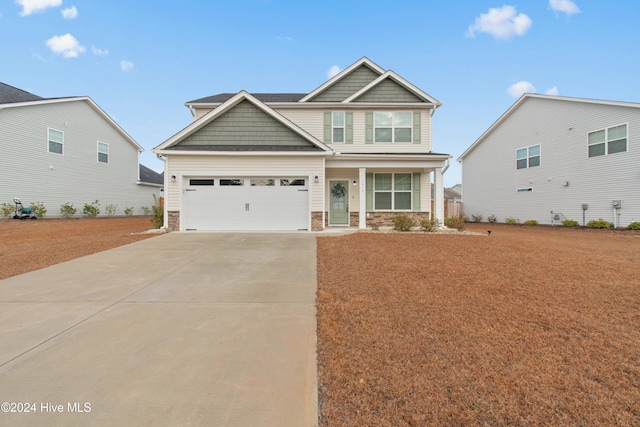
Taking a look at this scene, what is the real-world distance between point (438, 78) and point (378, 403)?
753 inches

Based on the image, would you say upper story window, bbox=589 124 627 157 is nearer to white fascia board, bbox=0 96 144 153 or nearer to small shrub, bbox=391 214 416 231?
small shrub, bbox=391 214 416 231

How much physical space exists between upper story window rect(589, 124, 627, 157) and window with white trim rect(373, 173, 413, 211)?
9672 mm

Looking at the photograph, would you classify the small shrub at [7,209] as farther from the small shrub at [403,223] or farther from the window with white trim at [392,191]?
the small shrub at [403,223]

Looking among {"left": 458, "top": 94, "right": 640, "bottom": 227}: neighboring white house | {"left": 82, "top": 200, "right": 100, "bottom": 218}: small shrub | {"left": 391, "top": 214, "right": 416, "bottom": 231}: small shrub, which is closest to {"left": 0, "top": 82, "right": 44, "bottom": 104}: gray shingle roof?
{"left": 82, "top": 200, "right": 100, "bottom": 218}: small shrub

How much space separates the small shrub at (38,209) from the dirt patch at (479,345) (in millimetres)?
18027

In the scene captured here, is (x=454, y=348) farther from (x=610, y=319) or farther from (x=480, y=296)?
(x=610, y=319)

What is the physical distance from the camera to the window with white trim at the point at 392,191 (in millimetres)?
13695

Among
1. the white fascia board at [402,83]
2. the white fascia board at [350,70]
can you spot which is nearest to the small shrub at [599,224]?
the white fascia board at [402,83]

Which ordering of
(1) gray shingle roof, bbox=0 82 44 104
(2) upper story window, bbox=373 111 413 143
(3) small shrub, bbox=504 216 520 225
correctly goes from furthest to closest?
(3) small shrub, bbox=504 216 520 225, (1) gray shingle roof, bbox=0 82 44 104, (2) upper story window, bbox=373 111 413 143

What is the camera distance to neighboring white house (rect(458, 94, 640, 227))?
13.3 meters

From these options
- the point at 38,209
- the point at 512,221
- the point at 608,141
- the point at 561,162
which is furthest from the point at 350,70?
the point at 38,209

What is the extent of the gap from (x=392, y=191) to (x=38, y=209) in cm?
1901

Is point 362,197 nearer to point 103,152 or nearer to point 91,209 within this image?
point 91,209

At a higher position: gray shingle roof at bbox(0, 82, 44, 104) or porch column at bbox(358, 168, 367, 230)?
gray shingle roof at bbox(0, 82, 44, 104)
